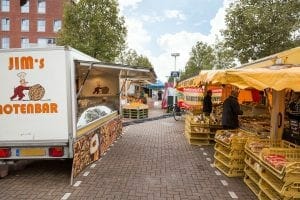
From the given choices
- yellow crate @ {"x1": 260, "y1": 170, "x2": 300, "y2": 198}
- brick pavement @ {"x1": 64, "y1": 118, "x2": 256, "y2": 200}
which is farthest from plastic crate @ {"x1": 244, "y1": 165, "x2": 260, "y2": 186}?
yellow crate @ {"x1": 260, "y1": 170, "x2": 300, "y2": 198}

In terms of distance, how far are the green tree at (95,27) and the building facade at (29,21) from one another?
78.2 ft

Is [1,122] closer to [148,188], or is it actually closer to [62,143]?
[62,143]

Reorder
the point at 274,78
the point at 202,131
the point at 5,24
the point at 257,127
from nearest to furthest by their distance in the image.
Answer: the point at 274,78, the point at 257,127, the point at 202,131, the point at 5,24

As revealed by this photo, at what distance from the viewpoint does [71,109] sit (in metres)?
7.35

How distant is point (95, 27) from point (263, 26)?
12.4 meters

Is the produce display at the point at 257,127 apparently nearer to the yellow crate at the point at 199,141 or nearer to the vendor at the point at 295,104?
the vendor at the point at 295,104

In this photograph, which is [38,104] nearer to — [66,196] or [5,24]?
[66,196]

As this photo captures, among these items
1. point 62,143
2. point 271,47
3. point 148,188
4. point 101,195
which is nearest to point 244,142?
point 148,188

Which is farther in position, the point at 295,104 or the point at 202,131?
the point at 202,131

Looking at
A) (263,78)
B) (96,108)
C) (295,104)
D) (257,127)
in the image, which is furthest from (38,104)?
(295,104)

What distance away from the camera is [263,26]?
77.8 feet

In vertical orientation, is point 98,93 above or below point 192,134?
above

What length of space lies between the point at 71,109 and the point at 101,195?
185 centimetres

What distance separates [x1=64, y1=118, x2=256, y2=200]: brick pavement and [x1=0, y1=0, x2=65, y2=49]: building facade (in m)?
43.0
